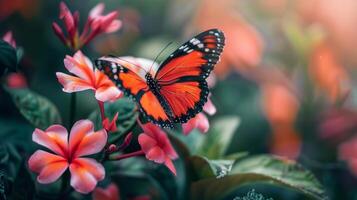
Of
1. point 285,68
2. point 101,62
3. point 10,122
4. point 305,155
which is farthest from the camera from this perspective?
point 285,68

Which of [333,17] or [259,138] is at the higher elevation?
[333,17]

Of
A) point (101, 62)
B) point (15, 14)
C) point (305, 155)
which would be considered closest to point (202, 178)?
point (101, 62)

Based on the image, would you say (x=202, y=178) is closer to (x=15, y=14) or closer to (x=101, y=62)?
(x=101, y=62)

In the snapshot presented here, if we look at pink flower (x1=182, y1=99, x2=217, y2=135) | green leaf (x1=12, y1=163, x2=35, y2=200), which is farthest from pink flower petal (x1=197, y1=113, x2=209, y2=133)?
green leaf (x1=12, y1=163, x2=35, y2=200)

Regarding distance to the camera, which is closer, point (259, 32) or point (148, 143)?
point (148, 143)

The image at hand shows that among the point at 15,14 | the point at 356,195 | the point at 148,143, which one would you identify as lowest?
the point at 356,195

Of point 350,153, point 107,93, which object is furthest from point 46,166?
point 350,153

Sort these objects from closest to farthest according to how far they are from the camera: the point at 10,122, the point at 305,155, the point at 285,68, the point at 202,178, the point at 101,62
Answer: the point at 101,62
the point at 202,178
the point at 10,122
the point at 305,155
the point at 285,68
